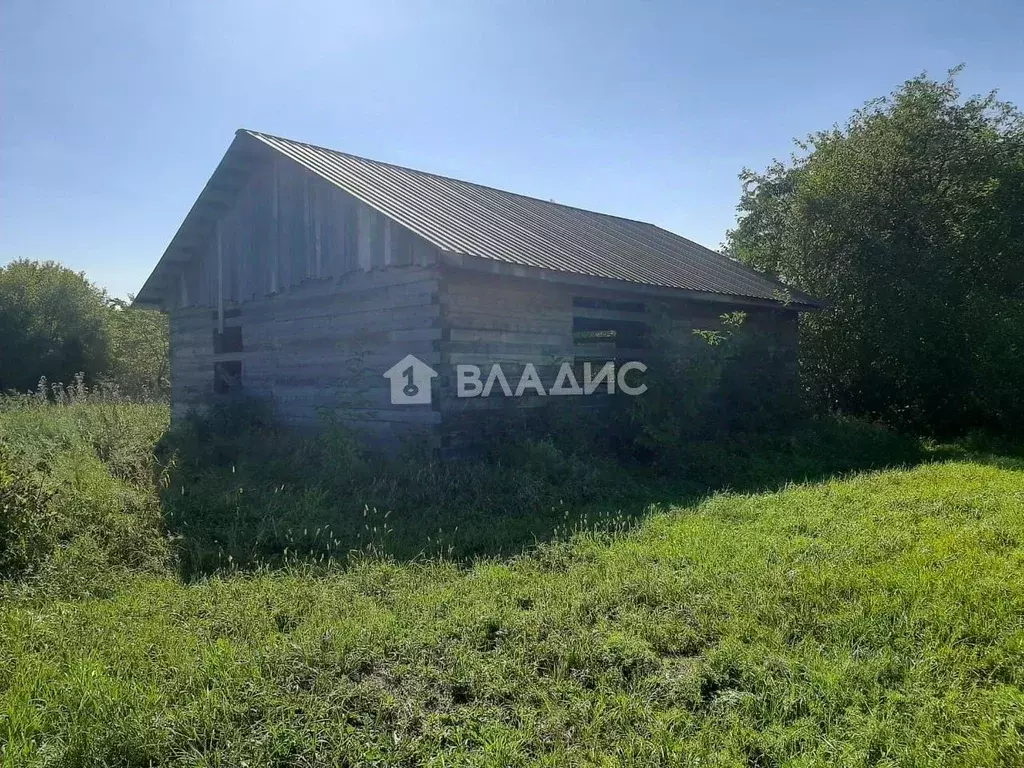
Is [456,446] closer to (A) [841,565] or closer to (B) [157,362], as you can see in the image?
(A) [841,565]

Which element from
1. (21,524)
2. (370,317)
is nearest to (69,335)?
(370,317)

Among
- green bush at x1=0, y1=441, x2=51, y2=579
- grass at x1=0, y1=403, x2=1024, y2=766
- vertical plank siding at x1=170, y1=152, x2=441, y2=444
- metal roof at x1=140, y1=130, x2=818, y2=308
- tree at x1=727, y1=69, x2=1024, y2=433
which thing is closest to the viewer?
grass at x1=0, y1=403, x2=1024, y2=766

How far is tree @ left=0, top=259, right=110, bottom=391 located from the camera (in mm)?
27984

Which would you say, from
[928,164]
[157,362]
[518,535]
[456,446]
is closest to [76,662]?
[518,535]

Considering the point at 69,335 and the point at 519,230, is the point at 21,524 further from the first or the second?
the point at 69,335

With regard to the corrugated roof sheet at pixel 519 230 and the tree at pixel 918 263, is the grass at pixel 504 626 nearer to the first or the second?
the corrugated roof sheet at pixel 519 230

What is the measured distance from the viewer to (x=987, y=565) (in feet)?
16.0

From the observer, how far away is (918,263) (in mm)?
14461

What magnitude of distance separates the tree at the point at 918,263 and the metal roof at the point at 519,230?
172 centimetres

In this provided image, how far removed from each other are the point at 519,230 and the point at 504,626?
864 centimetres

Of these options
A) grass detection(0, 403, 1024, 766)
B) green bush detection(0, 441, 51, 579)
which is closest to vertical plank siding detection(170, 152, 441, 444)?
grass detection(0, 403, 1024, 766)

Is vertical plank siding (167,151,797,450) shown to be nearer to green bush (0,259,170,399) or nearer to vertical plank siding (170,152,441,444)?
vertical plank siding (170,152,441,444)

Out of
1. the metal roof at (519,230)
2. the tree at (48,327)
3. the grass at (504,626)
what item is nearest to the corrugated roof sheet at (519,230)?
the metal roof at (519,230)

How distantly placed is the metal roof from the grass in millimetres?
3747
